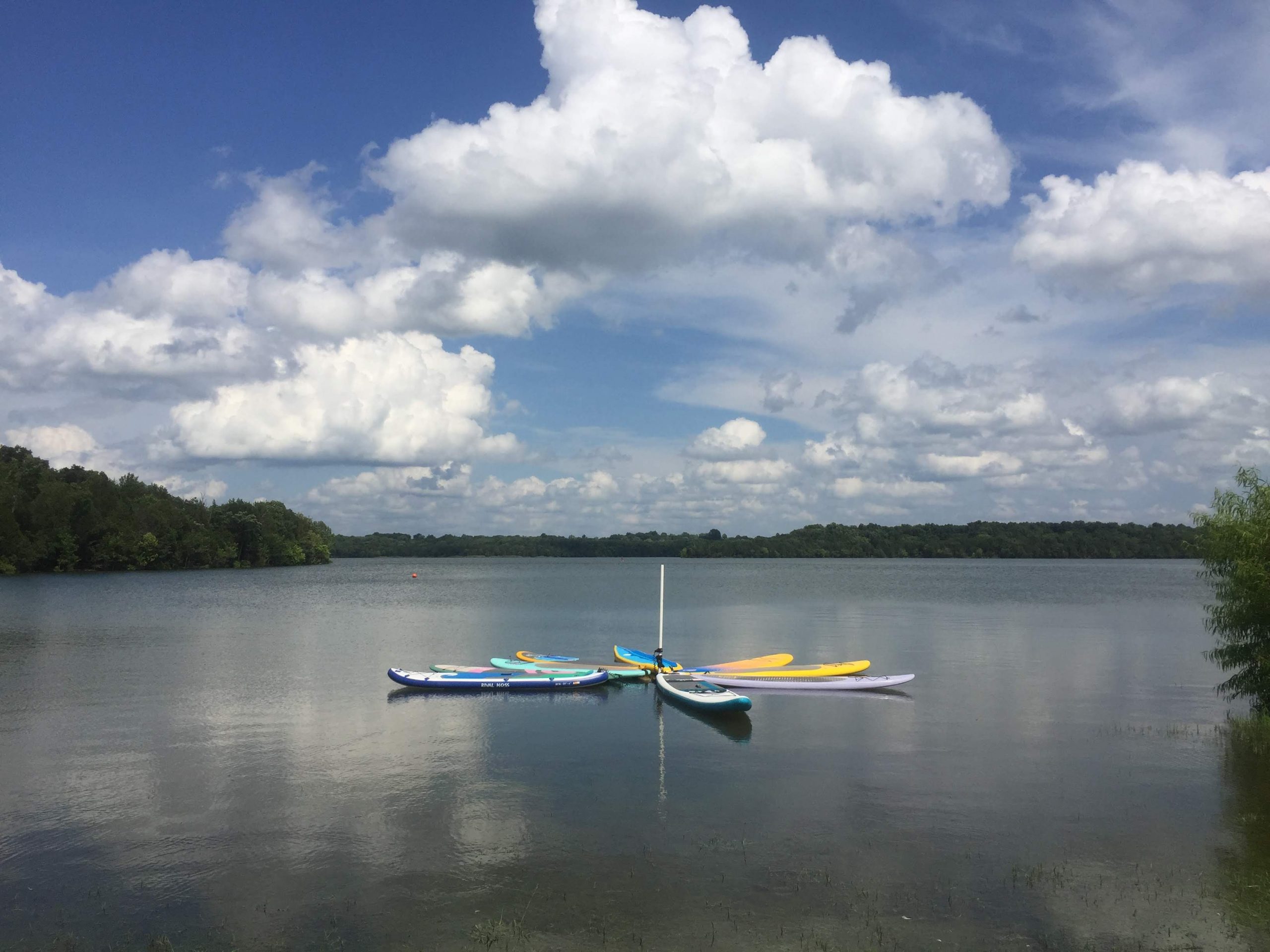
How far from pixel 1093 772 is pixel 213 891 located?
1748 centimetres

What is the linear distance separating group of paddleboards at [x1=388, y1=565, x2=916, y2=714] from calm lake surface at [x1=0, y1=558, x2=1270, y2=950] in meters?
1.00

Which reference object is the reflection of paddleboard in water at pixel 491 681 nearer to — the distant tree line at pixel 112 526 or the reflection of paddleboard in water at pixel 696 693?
the reflection of paddleboard in water at pixel 696 693

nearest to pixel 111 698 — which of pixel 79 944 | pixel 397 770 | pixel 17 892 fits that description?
pixel 397 770

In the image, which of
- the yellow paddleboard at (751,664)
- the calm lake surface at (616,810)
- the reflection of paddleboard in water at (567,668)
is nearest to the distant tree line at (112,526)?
the calm lake surface at (616,810)

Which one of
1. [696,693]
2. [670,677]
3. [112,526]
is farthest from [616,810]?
[112,526]

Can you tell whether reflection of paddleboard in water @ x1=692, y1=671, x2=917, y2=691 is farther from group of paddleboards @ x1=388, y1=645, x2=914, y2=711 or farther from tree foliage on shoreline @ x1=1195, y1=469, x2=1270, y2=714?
tree foliage on shoreline @ x1=1195, y1=469, x2=1270, y2=714

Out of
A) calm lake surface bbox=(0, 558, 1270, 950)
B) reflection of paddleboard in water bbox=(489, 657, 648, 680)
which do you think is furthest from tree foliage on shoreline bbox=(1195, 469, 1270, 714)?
reflection of paddleboard in water bbox=(489, 657, 648, 680)

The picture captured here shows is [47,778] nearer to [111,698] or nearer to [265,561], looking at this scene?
[111,698]

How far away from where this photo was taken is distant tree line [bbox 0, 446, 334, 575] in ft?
A: 338

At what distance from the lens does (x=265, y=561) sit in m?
139

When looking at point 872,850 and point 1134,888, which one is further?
point 872,850

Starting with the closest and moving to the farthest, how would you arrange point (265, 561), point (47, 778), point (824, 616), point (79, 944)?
1. point (79, 944)
2. point (47, 778)
3. point (824, 616)
4. point (265, 561)

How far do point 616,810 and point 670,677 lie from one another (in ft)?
48.9

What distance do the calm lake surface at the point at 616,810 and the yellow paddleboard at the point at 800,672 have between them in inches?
95.9
